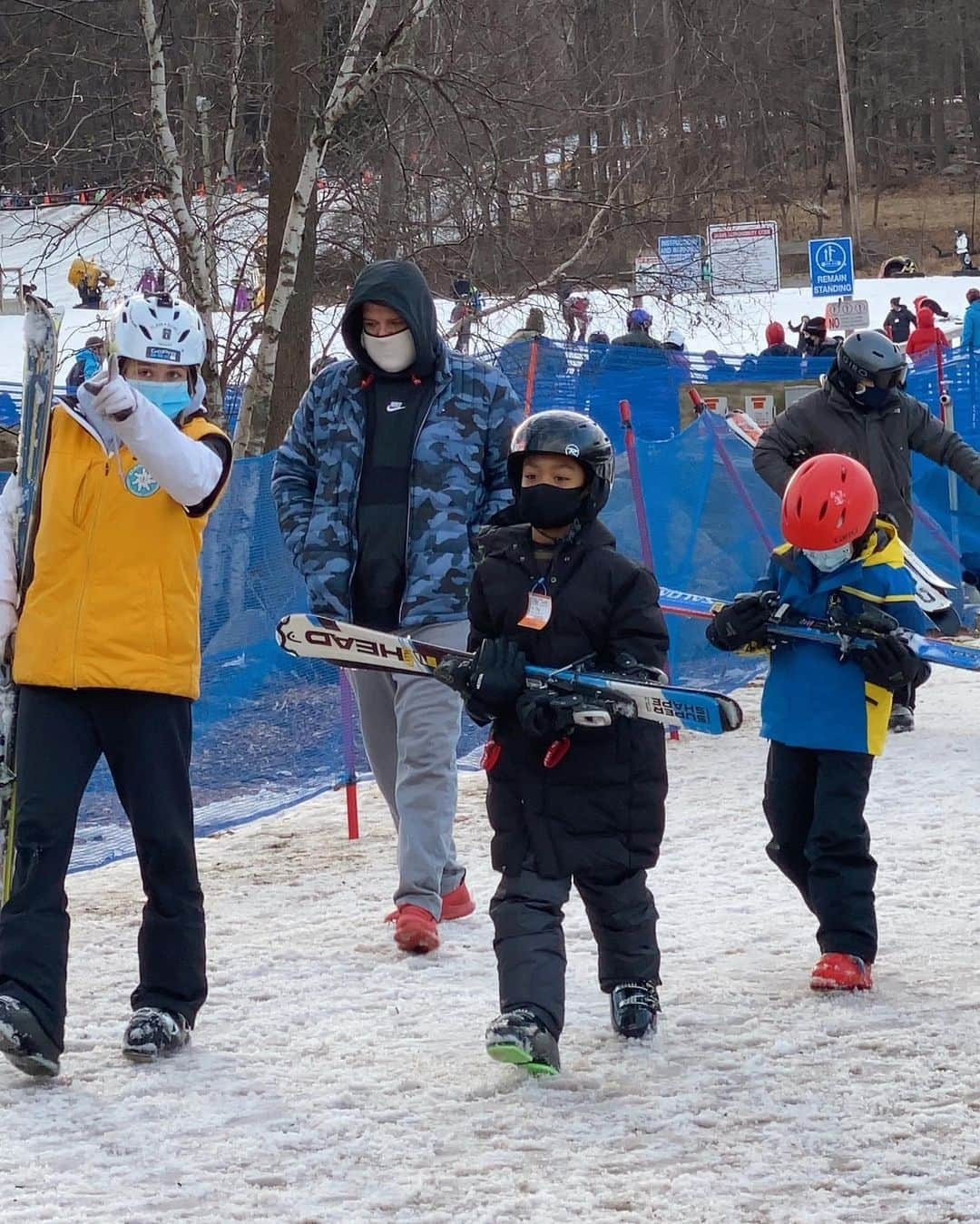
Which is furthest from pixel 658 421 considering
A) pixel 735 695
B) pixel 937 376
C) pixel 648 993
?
pixel 648 993

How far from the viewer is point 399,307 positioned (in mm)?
4980

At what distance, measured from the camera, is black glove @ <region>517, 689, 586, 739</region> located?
3.89 m

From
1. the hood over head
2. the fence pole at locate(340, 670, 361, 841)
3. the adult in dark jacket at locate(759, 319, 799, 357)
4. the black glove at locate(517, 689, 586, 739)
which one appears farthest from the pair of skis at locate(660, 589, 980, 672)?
the adult in dark jacket at locate(759, 319, 799, 357)

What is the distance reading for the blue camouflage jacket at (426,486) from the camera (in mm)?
5051

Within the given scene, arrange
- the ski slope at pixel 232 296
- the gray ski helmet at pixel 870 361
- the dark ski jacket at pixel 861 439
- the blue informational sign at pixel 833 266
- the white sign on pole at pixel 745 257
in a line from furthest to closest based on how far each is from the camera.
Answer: the blue informational sign at pixel 833 266 → the white sign on pole at pixel 745 257 → the ski slope at pixel 232 296 → the dark ski jacket at pixel 861 439 → the gray ski helmet at pixel 870 361

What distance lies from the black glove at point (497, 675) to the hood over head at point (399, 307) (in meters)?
1.36

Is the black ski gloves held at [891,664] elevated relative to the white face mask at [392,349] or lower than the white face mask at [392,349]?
lower

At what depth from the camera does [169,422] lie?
3.96 metres

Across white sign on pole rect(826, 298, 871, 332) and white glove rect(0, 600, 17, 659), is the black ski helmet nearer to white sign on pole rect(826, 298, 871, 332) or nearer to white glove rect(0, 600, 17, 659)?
white glove rect(0, 600, 17, 659)

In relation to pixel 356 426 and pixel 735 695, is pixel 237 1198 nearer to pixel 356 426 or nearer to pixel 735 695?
pixel 356 426

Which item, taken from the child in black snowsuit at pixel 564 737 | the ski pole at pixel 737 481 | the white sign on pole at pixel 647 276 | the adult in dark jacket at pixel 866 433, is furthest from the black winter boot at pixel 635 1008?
the white sign on pole at pixel 647 276

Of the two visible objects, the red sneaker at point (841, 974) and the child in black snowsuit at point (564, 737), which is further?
the red sneaker at point (841, 974)

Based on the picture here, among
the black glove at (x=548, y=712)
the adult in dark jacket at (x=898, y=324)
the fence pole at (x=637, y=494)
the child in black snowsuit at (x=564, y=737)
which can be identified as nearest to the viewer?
the black glove at (x=548, y=712)

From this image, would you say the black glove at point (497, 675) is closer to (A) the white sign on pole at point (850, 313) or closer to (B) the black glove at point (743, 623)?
(B) the black glove at point (743, 623)
